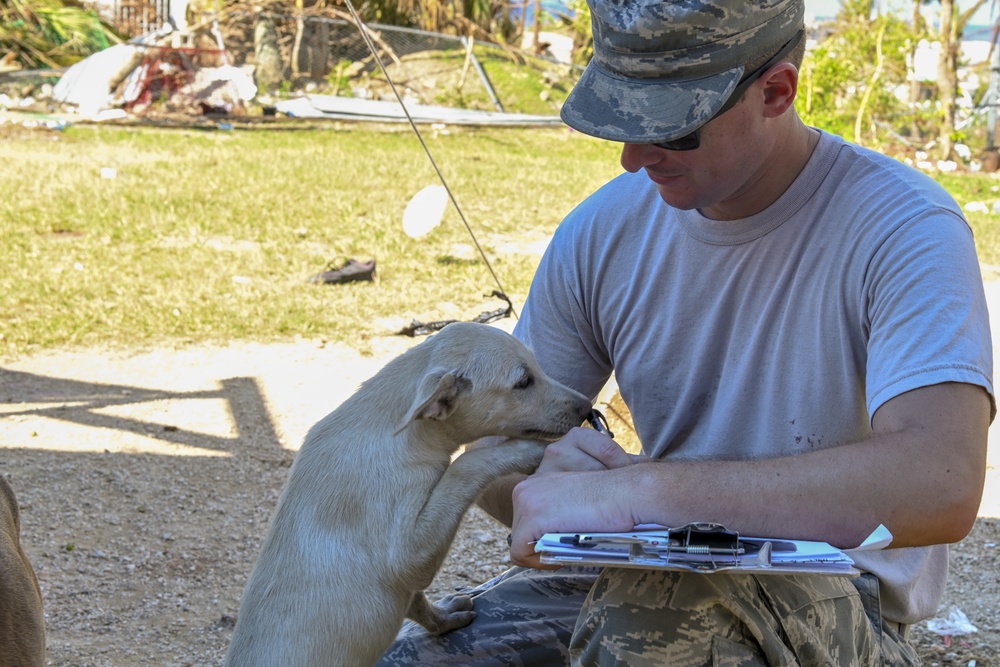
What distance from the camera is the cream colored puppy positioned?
9.03ft

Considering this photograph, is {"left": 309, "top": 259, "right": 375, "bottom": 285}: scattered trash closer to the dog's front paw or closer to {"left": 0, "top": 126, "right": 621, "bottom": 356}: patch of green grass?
{"left": 0, "top": 126, "right": 621, "bottom": 356}: patch of green grass

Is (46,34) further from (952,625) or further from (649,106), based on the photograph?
(649,106)

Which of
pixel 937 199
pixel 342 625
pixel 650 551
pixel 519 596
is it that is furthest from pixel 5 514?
pixel 937 199

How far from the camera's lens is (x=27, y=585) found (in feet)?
9.29

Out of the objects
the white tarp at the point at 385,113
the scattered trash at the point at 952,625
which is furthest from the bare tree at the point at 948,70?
the scattered trash at the point at 952,625

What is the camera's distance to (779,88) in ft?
8.29

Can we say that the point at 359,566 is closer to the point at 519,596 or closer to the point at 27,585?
the point at 519,596

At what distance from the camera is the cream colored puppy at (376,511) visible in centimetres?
275

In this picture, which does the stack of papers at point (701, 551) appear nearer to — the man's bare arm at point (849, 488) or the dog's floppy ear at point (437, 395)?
the man's bare arm at point (849, 488)

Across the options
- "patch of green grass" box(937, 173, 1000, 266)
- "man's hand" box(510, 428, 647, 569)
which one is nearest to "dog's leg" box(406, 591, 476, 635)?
"man's hand" box(510, 428, 647, 569)

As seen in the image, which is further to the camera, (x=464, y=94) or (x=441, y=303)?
(x=464, y=94)

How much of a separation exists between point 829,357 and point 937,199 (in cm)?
44

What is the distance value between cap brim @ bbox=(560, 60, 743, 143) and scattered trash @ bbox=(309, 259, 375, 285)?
6.42 metres

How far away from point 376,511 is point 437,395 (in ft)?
1.13
